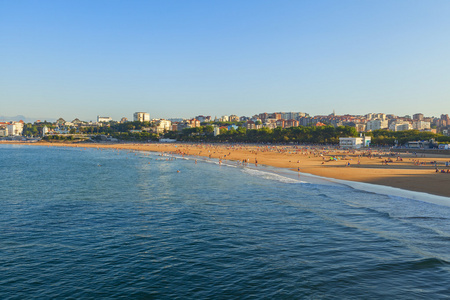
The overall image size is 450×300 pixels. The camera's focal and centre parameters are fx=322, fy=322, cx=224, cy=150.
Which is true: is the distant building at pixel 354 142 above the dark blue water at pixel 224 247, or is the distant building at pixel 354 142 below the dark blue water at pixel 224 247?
above

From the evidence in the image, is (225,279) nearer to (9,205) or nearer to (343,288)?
(343,288)

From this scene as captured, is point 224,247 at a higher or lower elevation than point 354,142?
lower

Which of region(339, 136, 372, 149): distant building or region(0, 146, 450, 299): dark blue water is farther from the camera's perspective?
region(339, 136, 372, 149): distant building

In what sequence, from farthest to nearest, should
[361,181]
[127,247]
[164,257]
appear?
1. [361,181]
2. [127,247]
3. [164,257]

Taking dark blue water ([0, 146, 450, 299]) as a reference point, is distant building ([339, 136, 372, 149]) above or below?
above

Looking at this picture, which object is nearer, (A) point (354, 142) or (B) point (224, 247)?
(B) point (224, 247)

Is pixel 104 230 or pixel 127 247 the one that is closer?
pixel 127 247

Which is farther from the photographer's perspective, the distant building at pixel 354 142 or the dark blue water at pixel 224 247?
the distant building at pixel 354 142

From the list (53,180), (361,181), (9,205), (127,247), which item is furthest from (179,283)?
(53,180)
